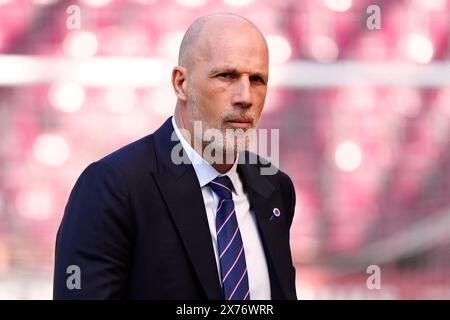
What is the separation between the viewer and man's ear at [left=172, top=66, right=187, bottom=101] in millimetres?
1981

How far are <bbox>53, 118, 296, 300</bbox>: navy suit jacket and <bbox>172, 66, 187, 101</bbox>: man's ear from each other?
0.19m

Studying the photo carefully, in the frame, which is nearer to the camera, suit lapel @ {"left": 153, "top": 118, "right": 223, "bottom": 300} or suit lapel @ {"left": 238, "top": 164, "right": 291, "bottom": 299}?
suit lapel @ {"left": 153, "top": 118, "right": 223, "bottom": 300}

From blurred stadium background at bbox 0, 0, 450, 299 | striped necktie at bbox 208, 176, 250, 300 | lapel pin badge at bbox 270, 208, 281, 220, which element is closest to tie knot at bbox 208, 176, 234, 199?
striped necktie at bbox 208, 176, 250, 300

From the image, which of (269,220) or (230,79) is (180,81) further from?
(269,220)

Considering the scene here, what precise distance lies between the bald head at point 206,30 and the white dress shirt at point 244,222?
18 cm

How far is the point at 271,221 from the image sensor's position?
199 cm

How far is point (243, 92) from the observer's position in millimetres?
1861

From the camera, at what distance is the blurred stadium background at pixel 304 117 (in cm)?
423

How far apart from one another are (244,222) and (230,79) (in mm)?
346

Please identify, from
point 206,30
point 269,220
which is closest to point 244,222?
point 269,220

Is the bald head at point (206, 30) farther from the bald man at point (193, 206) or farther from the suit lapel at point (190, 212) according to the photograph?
the suit lapel at point (190, 212)

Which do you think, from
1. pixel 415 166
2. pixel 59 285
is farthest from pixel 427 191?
pixel 59 285

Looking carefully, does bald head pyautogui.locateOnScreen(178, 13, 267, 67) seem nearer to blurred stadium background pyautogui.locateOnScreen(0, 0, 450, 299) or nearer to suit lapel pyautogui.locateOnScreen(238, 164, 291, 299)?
suit lapel pyautogui.locateOnScreen(238, 164, 291, 299)

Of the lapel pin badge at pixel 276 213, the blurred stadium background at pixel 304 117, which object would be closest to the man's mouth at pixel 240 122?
the lapel pin badge at pixel 276 213
